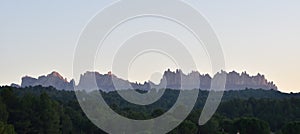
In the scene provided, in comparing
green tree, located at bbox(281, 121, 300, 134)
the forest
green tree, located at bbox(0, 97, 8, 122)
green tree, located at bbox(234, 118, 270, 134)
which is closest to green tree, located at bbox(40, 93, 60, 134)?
the forest

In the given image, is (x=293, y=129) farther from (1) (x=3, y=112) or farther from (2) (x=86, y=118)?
(1) (x=3, y=112)

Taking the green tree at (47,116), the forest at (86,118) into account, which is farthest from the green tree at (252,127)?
the green tree at (47,116)

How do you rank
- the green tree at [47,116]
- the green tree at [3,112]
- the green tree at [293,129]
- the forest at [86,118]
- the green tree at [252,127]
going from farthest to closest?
the green tree at [252,127] → the green tree at [47,116] → the forest at [86,118] → the green tree at [293,129] → the green tree at [3,112]

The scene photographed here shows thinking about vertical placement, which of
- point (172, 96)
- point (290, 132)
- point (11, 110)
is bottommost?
point (290, 132)

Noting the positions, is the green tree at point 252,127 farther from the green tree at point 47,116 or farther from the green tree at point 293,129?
the green tree at point 47,116

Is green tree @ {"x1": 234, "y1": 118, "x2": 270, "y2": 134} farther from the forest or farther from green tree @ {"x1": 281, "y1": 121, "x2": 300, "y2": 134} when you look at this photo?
green tree @ {"x1": 281, "y1": 121, "x2": 300, "y2": 134}

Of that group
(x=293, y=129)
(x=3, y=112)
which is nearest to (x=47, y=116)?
(x=3, y=112)

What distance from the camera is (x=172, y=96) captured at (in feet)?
352

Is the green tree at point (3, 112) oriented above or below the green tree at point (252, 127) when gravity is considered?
above

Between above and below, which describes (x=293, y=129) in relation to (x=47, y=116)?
below

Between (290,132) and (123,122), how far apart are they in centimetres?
1959

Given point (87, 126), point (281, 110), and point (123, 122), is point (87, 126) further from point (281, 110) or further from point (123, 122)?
point (281, 110)

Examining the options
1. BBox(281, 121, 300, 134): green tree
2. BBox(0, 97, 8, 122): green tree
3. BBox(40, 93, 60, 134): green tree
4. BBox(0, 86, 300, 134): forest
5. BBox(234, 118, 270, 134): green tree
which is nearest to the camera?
BBox(0, 97, 8, 122): green tree

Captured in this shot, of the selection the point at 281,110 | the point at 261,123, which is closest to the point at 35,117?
the point at 261,123
